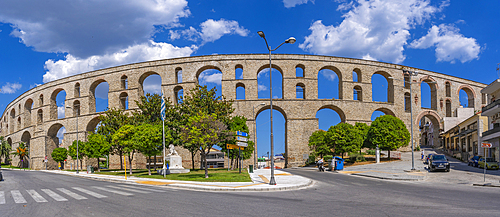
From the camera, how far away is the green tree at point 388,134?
138 ft

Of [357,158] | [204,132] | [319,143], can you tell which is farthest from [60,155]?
[357,158]

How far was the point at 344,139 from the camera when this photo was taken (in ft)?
142

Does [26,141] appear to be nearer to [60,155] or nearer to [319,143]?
[60,155]

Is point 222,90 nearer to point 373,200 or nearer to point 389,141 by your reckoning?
point 389,141

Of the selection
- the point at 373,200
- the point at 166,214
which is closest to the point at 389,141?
the point at 373,200

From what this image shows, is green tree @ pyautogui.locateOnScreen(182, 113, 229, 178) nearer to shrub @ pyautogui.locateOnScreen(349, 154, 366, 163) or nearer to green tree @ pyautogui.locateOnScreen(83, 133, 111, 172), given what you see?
green tree @ pyautogui.locateOnScreen(83, 133, 111, 172)

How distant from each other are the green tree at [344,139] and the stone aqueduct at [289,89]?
8.08m

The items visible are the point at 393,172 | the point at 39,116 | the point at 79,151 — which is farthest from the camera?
the point at 39,116

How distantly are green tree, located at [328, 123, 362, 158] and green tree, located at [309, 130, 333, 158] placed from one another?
85cm

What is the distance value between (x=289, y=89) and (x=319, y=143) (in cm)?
1075

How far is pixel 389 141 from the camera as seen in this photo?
138ft

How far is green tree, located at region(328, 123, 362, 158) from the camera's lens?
42.9 m

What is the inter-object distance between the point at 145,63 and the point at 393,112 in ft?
136

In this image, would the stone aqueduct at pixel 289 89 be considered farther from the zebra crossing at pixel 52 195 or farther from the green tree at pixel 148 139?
the zebra crossing at pixel 52 195
